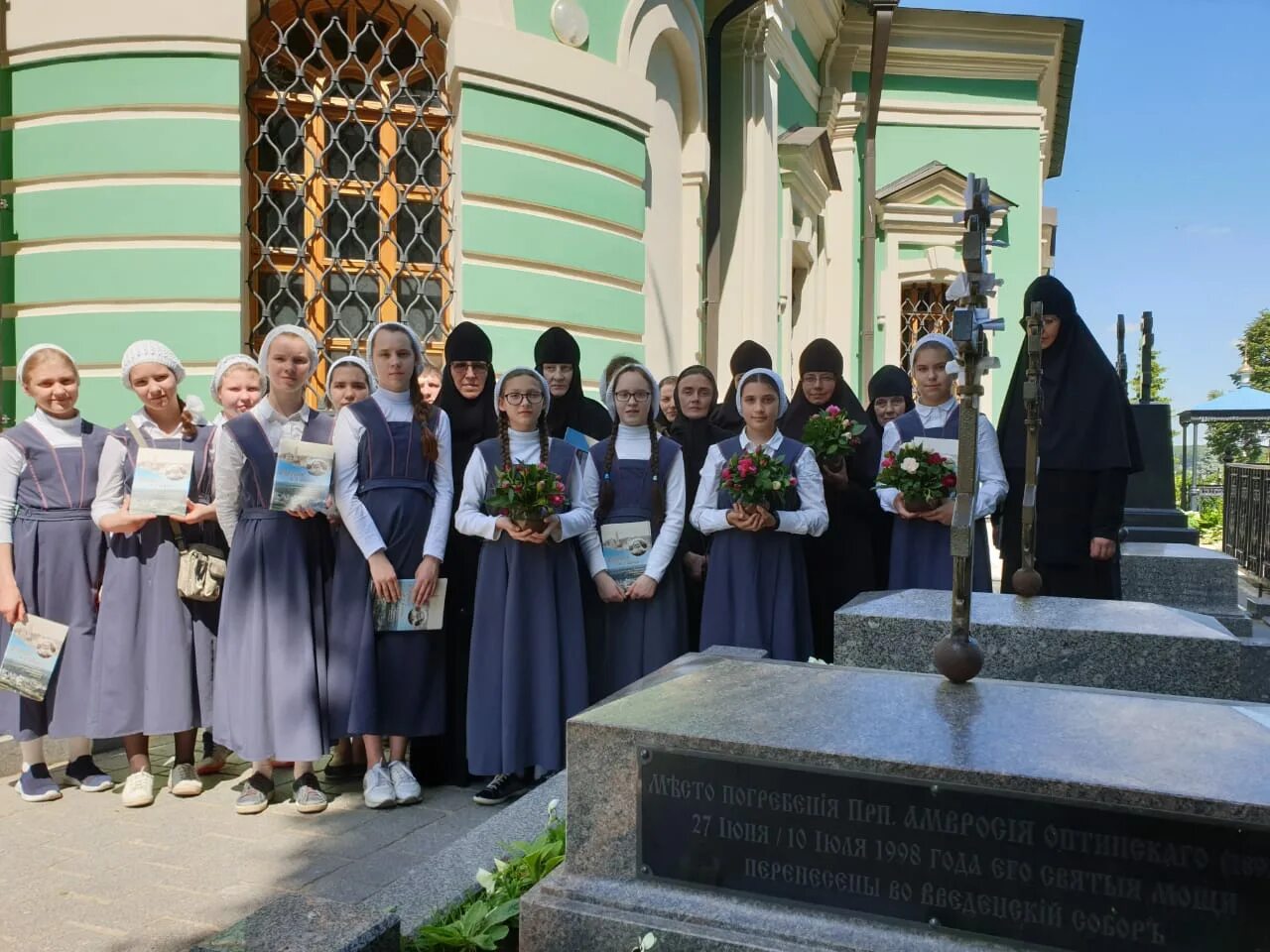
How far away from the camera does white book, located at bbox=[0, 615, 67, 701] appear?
4848 millimetres

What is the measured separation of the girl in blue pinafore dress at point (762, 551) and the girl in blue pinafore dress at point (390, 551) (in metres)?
1.34

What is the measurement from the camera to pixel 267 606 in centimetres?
475

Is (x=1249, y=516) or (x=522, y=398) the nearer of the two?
→ (x=522, y=398)

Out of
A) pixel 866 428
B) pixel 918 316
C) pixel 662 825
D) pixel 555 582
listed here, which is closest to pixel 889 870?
pixel 662 825

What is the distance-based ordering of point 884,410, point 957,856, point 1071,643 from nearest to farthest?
1. point 957,856
2. point 1071,643
3. point 884,410

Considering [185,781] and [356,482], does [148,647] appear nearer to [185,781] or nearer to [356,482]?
[185,781]

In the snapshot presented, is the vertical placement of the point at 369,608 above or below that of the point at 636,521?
below

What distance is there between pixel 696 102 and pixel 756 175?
1.90m

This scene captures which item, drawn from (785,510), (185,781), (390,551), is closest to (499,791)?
Answer: (390,551)

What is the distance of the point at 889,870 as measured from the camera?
253 centimetres

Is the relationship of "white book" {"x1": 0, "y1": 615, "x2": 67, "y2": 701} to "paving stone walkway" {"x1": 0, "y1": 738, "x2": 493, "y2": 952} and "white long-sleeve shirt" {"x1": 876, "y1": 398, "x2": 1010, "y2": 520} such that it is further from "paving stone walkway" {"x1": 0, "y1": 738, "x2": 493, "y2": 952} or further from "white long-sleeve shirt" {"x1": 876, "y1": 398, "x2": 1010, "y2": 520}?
"white long-sleeve shirt" {"x1": 876, "y1": 398, "x2": 1010, "y2": 520}

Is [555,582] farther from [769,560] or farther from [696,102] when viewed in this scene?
[696,102]

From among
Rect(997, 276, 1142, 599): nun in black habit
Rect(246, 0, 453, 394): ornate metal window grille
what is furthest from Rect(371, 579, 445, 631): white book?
Rect(246, 0, 453, 394): ornate metal window grille

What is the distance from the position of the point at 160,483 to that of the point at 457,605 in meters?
1.51
